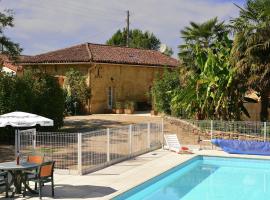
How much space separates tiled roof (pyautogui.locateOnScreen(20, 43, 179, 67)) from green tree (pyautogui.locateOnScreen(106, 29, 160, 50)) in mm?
35281

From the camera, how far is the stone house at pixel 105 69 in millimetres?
38500

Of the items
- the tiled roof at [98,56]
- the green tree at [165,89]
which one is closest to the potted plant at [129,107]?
the tiled roof at [98,56]

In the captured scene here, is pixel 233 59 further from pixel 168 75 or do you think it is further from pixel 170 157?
pixel 168 75

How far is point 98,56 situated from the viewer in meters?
39.5

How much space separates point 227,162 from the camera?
20.3 meters

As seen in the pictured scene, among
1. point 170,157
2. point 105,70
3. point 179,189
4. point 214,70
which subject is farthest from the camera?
point 105,70

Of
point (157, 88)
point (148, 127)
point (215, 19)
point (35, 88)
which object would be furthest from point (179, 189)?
point (157, 88)

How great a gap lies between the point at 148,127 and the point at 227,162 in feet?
12.5

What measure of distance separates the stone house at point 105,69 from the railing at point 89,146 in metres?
18.0

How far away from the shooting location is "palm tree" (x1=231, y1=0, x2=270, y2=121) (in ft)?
77.9

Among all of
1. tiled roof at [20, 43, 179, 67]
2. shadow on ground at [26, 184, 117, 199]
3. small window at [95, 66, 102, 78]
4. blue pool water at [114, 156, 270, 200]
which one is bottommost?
blue pool water at [114, 156, 270, 200]

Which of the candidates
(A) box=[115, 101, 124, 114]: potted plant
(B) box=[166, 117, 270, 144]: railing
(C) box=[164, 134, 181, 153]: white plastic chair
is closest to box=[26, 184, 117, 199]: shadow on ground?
(C) box=[164, 134, 181, 153]: white plastic chair

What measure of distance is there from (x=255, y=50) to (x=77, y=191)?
49.2 ft

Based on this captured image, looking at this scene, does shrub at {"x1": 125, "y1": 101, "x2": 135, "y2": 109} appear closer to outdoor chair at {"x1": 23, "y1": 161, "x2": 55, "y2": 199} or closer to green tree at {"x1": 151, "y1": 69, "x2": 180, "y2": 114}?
green tree at {"x1": 151, "y1": 69, "x2": 180, "y2": 114}
